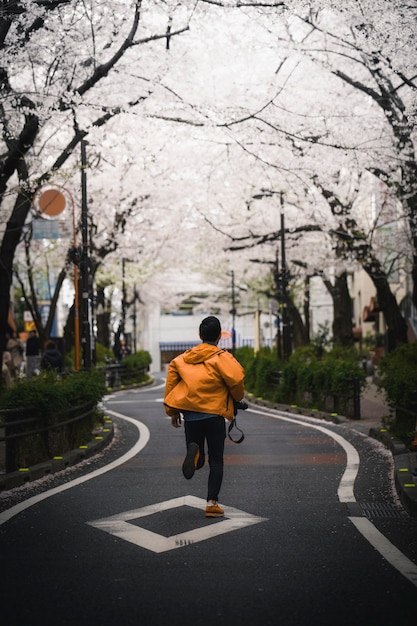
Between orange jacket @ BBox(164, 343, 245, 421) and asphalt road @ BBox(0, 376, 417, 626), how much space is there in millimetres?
980

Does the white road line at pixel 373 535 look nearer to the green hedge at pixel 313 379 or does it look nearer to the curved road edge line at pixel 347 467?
the curved road edge line at pixel 347 467

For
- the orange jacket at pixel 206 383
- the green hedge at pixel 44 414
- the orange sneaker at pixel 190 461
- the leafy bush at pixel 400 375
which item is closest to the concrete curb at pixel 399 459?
the leafy bush at pixel 400 375

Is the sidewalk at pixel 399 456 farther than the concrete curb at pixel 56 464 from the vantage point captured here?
No

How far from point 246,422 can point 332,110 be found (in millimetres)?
7851

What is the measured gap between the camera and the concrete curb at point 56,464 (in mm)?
10330

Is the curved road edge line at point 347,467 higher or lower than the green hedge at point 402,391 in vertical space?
lower

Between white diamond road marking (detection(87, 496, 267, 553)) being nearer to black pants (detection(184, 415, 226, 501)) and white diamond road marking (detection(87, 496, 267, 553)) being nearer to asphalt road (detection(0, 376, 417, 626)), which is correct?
asphalt road (detection(0, 376, 417, 626))

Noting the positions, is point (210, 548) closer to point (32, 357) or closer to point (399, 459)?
point (399, 459)

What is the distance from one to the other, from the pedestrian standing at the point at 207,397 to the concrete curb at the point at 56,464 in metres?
3.12

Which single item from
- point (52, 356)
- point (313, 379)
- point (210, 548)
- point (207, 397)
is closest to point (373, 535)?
point (210, 548)

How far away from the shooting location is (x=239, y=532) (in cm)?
721

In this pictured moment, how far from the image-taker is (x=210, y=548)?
657cm

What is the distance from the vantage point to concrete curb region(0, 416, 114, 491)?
10330 millimetres

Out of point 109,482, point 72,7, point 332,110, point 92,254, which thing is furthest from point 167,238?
point 109,482
